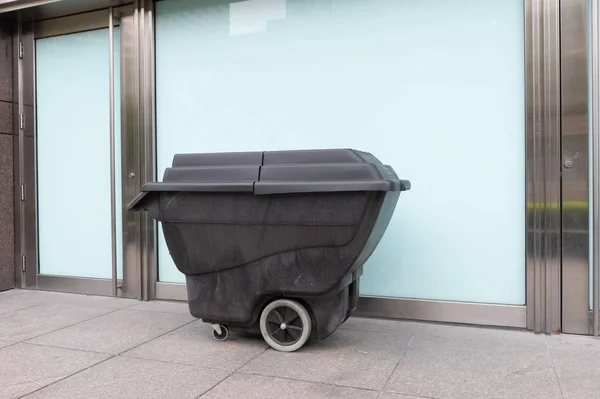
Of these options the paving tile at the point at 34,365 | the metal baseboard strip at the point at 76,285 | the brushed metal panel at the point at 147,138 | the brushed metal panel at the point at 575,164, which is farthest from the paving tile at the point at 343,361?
the metal baseboard strip at the point at 76,285

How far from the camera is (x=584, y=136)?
12.0 ft

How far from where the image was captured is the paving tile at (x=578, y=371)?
107 inches

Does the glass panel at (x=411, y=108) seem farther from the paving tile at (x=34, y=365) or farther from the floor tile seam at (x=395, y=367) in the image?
the paving tile at (x=34, y=365)

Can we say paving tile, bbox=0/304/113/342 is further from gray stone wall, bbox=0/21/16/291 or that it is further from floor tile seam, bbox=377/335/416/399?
floor tile seam, bbox=377/335/416/399

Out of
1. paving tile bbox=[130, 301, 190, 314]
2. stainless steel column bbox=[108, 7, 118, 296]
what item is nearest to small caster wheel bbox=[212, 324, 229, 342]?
paving tile bbox=[130, 301, 190, 314]

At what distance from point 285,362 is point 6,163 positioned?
13.1ft

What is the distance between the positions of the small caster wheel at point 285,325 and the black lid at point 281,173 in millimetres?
793

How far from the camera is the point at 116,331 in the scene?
391cm

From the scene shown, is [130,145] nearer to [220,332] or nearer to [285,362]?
[220,332]

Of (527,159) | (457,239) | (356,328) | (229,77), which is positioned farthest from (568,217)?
(229,77)

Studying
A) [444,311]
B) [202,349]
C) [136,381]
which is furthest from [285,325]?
[444,311]

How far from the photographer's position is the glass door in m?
5.00

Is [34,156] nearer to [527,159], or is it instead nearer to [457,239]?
[457,239]

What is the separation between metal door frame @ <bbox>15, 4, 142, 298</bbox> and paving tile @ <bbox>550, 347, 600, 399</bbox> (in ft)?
11.8
